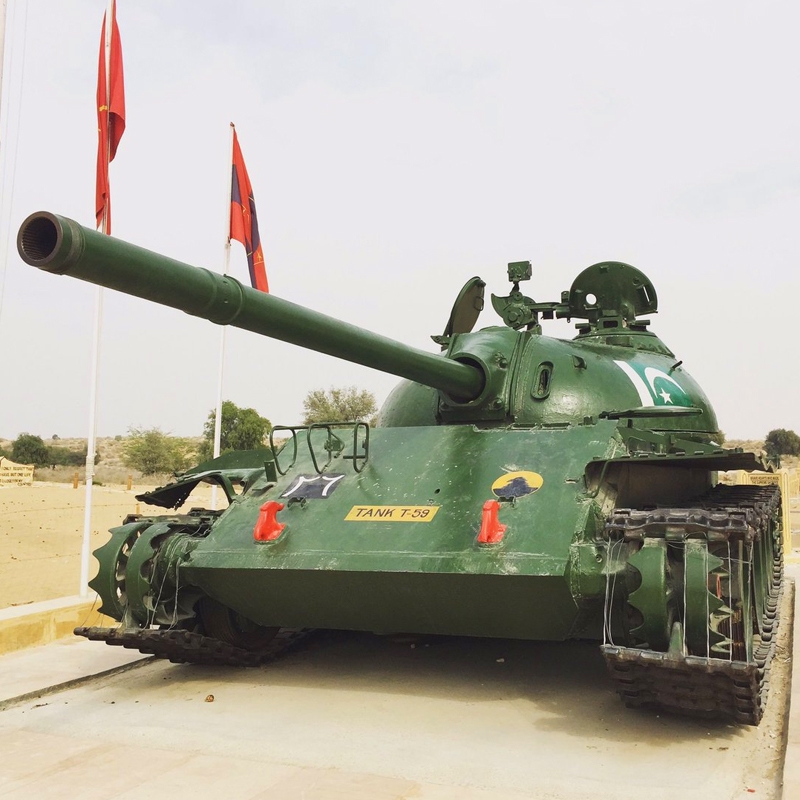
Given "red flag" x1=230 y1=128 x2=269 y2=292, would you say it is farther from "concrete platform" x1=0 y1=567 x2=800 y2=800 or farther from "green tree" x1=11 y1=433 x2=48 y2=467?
"green tree" x1=11 y1=433 x2=48 y2=467

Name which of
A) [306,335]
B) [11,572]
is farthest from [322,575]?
[11,572]

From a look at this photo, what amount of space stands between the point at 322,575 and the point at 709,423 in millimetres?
4605

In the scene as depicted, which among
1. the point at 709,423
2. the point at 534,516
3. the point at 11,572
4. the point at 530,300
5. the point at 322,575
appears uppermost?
the point at 530,300

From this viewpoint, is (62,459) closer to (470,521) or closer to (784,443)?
(784,443)

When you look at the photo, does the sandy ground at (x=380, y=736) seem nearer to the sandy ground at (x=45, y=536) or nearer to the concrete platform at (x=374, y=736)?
the concrete platform at (x=374, y=736)

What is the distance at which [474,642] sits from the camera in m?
8.21

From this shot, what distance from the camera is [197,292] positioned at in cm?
457

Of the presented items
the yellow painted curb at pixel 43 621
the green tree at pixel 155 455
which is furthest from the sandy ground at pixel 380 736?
the green tree at pixel 155 455

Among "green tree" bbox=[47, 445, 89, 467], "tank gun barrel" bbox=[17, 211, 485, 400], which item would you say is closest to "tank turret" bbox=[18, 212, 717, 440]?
"tank gun barrel" bbox=[17, 211, 485, 400]

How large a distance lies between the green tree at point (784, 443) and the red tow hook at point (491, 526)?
2316 inches

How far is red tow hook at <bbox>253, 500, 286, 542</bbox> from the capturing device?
21.3 feet

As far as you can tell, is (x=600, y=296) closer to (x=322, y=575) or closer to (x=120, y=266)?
(x=322, y=575)

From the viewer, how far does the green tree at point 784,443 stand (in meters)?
60.6

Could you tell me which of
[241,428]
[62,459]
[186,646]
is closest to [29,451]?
[62,459]
